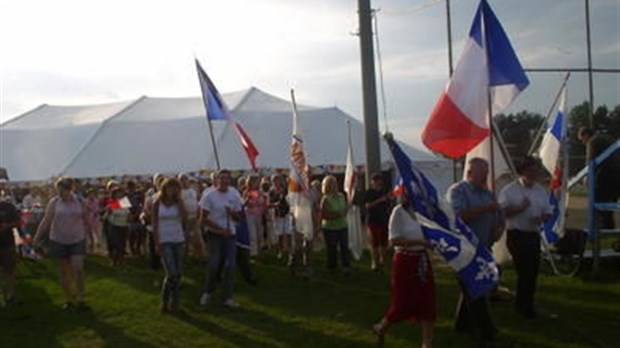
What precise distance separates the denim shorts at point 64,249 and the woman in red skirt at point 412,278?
4.87 metres

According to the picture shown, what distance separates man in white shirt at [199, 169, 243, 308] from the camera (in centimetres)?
972

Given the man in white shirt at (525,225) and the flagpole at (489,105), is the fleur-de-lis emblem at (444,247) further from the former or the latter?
the flagpole at (489,105)

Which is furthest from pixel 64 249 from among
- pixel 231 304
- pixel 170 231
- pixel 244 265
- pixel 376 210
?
pixel 376 210

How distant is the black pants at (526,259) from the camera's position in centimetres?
788

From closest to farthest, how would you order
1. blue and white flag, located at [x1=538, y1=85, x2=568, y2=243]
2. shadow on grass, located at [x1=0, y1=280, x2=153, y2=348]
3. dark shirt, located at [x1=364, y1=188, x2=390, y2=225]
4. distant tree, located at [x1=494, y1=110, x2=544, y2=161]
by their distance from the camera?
shadow on grass, located at [x1=0, y1=280, x2=153, y2=348]
blue and white flag, located at [x1=538, y1=85, x2=568, y2=243]
dark shirt, located at [x1=364, y1=188, x2=390, y2=225]
distant tree, located at [x1=494, y1=110, x2=544, y2=161]

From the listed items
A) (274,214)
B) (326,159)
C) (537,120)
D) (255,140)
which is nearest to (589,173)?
(537,120)

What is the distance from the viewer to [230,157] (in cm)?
2512

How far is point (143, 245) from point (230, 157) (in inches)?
355

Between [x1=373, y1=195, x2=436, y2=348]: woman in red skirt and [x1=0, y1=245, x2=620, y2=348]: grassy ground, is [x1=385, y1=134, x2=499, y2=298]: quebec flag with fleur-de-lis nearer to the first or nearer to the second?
[x1=373, y1=195, x2=436, y2=348]: woman in red skirt

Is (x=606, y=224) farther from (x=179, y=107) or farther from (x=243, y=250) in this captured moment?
(x=179, y=107)

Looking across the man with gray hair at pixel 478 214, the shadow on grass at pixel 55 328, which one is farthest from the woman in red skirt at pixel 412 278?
the shadow on grass at pixel 55 328

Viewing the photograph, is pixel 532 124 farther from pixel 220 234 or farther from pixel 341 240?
pixel 220 234

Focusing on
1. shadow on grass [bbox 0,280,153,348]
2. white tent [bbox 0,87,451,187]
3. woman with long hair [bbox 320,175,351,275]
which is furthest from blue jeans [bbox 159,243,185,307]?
white tent [bbox 0,87,451,187]

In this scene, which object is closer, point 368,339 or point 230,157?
point 368,339
